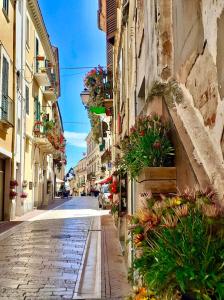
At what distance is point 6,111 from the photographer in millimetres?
18266

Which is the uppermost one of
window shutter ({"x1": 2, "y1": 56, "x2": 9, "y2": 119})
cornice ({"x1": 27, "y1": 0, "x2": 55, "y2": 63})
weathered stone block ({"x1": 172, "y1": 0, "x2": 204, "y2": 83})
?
cornice ({"x1": 27, "y1": 0, "x2": 55, "y2": 63})

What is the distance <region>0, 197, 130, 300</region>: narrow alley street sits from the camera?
6.63 meters

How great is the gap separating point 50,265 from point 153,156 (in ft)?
15.6

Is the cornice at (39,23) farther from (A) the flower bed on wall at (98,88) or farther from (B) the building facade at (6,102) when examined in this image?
(A) the flower bed on wall at (98,88)

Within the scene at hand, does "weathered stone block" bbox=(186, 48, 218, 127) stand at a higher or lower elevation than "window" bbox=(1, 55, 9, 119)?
lower

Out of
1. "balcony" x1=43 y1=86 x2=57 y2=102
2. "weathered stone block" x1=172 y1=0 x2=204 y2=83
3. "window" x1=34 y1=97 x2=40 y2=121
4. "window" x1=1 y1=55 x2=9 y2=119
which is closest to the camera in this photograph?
"weathered stone block" x1=172 y1=0 x2=204 y2=83

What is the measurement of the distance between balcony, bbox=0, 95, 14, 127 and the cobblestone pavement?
4842 millimetres

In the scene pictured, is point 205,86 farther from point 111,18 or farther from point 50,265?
point 111,18

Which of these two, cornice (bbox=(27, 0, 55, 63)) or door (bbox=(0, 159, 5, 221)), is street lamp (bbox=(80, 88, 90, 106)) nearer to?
door (bbox=(0, 159, 5, 221))

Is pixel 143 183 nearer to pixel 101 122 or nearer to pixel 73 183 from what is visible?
pixel 101 122

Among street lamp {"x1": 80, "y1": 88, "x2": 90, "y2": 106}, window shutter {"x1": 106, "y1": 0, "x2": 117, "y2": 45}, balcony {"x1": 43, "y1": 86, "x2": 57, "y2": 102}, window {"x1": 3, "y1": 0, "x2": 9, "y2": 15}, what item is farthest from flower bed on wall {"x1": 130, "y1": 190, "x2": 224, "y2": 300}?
balcony {"x1": 43, "y1": 86, "x2": 57, "y2": 102}

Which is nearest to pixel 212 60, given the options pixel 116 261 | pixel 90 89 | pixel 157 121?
pixel 157 121

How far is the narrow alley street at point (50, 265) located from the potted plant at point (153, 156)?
2.47 meters

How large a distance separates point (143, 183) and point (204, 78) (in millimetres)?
1269
